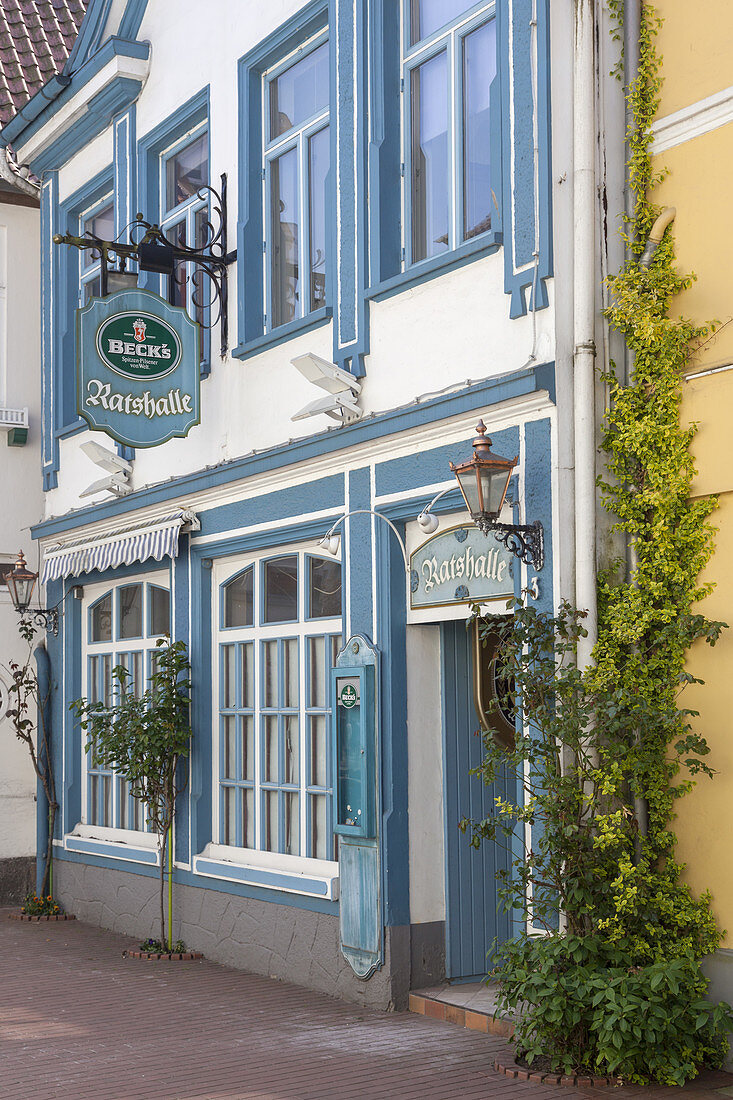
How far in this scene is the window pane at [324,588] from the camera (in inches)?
354

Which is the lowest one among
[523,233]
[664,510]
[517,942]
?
[517,942]

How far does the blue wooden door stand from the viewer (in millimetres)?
8125

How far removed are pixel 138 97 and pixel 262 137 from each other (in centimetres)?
234

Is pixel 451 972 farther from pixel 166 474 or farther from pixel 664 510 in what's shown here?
pixel 166 474

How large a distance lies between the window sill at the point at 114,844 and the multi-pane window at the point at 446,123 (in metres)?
5.44

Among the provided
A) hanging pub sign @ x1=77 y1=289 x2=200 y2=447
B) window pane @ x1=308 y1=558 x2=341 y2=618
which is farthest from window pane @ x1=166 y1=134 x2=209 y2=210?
window pane @ x1=308 y1=558 x2=341 y2=618

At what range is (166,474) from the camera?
11.0 metres

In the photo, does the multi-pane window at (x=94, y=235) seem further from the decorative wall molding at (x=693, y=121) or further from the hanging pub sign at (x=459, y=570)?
the decorative wall molding at (x=693, y=121)

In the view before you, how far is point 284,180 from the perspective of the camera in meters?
9.84

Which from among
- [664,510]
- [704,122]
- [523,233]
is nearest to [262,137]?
[523,233]

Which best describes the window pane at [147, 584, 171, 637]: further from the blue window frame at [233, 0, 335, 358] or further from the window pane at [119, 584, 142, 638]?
the blue window frame at [233, 0, 335, 358]

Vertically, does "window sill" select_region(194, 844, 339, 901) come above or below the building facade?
below

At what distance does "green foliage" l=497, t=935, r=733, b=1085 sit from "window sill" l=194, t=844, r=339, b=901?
240 centimetres

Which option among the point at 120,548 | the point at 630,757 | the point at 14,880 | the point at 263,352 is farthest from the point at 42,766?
the point at 630,757
